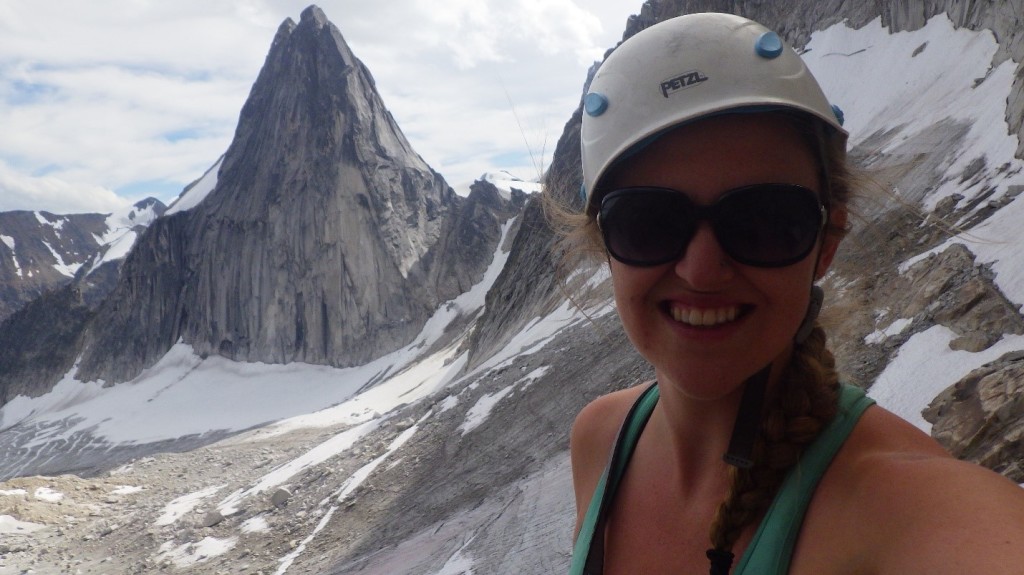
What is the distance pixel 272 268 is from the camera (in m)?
80.1

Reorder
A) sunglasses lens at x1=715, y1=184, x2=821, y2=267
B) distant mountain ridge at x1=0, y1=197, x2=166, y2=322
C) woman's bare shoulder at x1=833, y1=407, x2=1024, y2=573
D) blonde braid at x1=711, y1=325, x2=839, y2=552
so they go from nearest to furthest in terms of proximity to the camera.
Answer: woman's bare shoulder at x1=833, y1=407, x2=1024, y2=573 → blonde braid at x1=711, y1=325, x2=839, y2=552 → sunglasses lens at x1=715, y1=184, x2=821, y2=267 → distant mountain ridge at x1=0, y1=197, x2=166, y2=322

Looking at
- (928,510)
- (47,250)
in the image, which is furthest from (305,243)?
(47,250)

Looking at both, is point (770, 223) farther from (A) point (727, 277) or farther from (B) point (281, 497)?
(B) point (281, 497)

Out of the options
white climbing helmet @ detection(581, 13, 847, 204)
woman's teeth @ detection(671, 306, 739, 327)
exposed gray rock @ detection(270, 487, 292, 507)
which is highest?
white climbing helmet @ detection(581, 13, 847, 204)

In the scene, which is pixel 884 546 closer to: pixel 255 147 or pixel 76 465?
pixel 76 465

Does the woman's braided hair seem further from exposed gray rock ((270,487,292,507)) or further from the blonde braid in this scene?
exposed gray rock ((270,487,292,507))

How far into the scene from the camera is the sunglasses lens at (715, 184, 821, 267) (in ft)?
5.66

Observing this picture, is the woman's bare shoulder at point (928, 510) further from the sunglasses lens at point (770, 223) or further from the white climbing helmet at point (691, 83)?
the white climbing helmet at point (691, 83)

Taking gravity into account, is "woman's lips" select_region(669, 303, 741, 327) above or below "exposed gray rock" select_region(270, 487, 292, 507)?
above

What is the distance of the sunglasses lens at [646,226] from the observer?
71.4 inches

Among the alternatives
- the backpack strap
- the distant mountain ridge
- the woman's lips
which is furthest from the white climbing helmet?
the distant mountain ridge

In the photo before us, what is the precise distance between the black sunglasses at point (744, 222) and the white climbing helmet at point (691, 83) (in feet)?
0.67

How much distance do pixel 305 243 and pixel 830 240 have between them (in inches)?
3225

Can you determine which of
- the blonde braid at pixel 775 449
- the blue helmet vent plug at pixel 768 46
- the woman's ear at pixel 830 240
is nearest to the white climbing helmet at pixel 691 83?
the blue helmet vent plug at pixel 768 46
